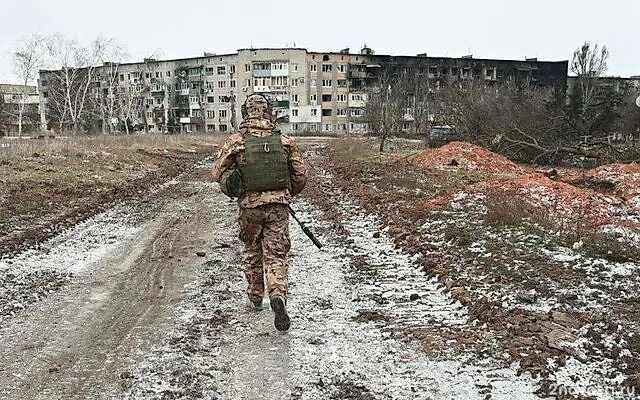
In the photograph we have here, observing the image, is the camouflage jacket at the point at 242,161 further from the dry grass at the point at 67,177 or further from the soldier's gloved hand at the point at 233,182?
the dry grass at the point at 67,177

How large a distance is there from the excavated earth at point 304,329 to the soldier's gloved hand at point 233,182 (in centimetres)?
121

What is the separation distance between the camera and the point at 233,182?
556cm

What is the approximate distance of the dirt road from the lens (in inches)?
164

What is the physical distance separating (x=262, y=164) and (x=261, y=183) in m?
0.18

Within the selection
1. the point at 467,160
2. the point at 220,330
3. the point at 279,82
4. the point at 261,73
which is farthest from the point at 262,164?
the point at 261,73

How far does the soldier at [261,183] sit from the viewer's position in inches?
217

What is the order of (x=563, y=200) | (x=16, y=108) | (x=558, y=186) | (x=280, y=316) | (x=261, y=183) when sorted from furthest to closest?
(x=16, y=108), (x=558, y=186), (x=563, y=200), (x=261, y=183), (x=280, y=316)

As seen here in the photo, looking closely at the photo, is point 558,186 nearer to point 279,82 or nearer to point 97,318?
point 97,318

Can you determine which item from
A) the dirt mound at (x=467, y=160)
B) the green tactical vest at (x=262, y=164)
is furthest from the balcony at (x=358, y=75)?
the green tactical vest at (x=262, y=164)

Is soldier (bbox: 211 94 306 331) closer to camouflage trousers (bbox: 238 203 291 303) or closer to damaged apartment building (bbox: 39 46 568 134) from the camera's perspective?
camouflage trousers (bbox: 238 203 291 303)

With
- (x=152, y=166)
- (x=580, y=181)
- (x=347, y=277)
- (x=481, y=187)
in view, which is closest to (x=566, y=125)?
(x=580, y=181)

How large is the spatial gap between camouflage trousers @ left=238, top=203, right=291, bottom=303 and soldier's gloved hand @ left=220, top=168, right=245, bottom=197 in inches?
7.5

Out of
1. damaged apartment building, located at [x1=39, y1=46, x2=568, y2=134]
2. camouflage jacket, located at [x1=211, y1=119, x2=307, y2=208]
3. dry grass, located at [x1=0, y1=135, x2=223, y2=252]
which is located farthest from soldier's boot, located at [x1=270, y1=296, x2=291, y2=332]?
damaged apartment building, located at [x1=39, y1=46, x2=568, y2=134]

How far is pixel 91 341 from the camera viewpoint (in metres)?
5.02
